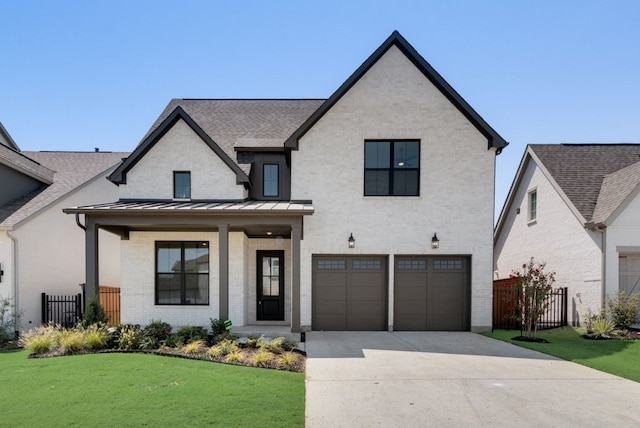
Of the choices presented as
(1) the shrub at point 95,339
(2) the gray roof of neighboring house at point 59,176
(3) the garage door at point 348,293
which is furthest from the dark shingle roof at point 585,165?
(2) the gray roof of neighboring house at point 59,176

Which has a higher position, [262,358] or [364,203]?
[364,203]

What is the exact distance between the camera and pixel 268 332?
10.9 metres

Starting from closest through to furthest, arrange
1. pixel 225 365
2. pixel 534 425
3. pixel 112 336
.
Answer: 1. pixel 534 425
2. pixel 225 365
3. pixel 112 336

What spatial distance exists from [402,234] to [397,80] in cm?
505

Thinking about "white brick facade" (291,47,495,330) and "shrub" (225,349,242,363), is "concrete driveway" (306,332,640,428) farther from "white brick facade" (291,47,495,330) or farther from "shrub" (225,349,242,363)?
"white brick facade" (291,47,495,330)

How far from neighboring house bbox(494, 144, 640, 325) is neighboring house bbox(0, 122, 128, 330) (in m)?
18.1

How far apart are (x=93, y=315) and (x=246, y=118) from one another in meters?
9.55

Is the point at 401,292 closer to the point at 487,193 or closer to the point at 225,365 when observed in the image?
the point at 487,193

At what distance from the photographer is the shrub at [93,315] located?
10.2 m

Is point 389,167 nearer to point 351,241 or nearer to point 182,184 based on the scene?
point 351,241

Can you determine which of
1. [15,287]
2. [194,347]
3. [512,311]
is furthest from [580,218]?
[15,287]

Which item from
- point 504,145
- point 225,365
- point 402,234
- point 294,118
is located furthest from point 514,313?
point 294,118

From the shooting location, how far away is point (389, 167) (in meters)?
12.4

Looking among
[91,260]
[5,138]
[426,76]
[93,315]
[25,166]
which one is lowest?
[93,315]
